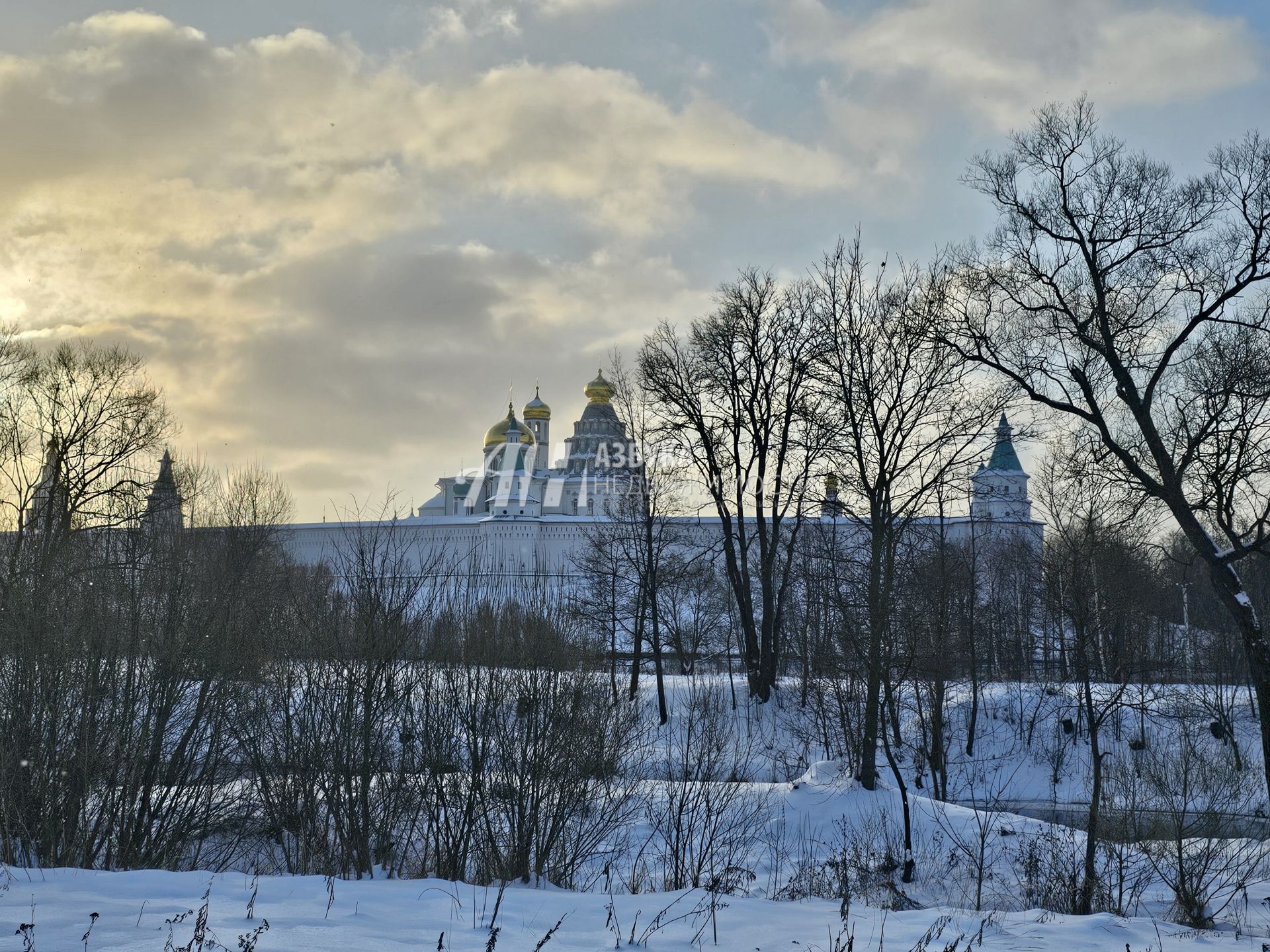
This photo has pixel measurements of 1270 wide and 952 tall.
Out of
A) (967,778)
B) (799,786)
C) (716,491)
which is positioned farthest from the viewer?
(716,491)

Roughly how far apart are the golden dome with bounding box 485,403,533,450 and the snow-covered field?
224ft

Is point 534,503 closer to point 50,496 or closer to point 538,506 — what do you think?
point 538,506

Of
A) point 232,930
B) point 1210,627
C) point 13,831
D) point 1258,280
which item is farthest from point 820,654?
point 1210,627

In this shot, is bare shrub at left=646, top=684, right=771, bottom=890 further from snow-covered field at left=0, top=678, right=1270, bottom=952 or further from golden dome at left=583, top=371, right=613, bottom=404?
golden dome at left=583, top=371, right=613, bottom=404

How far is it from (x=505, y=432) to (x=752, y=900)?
3121 inches

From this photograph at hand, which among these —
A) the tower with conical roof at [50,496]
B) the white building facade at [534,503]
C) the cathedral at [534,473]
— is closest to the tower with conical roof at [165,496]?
the tower with conical roof at [50,496]

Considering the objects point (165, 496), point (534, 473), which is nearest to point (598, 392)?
point (534, 473)

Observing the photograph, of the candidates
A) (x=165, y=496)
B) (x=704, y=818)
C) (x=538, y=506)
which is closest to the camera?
(x=704, y=818)

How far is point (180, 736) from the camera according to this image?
1079 centimetres

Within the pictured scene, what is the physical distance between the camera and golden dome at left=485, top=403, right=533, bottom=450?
8500 centimetres

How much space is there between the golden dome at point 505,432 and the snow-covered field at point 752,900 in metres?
68.1

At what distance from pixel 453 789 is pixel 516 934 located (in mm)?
4288

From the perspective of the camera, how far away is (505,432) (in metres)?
85.9

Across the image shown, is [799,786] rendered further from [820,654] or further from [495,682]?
[495,682]
